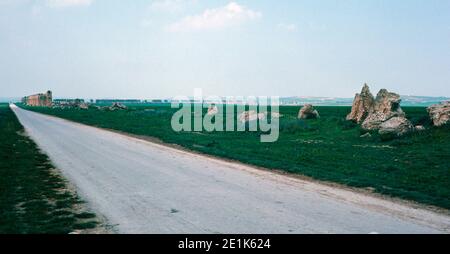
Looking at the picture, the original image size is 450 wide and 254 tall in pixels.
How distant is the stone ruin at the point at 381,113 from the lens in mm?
28859

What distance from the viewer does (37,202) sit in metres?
10.7

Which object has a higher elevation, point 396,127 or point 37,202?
point 396,127

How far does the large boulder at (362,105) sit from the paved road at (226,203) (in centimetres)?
2470

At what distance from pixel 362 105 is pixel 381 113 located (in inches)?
214

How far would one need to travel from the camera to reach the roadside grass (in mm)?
8539

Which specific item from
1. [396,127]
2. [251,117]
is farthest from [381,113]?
[251,117]

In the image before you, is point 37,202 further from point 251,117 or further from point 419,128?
point 251,117

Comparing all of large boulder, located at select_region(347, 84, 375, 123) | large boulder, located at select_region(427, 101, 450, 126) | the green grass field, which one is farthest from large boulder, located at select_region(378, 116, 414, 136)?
large boulder, located at select_region(347, 84, 375, 123)

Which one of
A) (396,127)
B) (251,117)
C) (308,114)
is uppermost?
(308,114)

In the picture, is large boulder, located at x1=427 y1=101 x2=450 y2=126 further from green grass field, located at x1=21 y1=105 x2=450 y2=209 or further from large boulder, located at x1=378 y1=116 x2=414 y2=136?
large boulder, located at x1=378 y1=116 x2=414 y2=136

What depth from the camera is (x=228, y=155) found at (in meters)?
21.9

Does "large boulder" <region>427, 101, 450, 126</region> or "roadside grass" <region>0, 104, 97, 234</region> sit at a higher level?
"large boulder" <region>427, 101, 450, 126</region>

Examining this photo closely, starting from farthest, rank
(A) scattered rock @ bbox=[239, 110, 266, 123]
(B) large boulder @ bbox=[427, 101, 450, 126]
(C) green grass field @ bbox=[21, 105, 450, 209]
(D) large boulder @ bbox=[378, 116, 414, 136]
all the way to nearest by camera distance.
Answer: (A) scattered rock @ bbox=[239, 110, 266, 123]
(B) large boulder @ bbox=[427, 101, 450, 126]
(D) large boulder @ bbox=[378, 116, 414, 136]
(C) green grass field @ bbox=[21, 105, 450, 209]

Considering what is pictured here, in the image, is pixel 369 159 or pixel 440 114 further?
pixel 440 114
